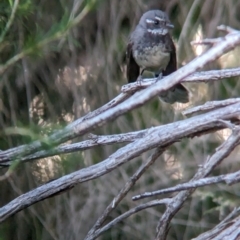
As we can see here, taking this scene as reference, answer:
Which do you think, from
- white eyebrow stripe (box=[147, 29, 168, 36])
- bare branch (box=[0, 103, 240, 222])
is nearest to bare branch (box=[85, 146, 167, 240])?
bare branch (box=[0, 103, 240, 222])

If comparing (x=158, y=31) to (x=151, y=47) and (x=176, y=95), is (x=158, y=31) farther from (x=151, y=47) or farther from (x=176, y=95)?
(x=176, y=95)

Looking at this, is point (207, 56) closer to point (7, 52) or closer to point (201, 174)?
point (201, 174)

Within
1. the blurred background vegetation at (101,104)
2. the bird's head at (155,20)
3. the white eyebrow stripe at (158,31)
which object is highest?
the bird's head at (155,20)

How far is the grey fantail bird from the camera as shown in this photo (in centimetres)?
395

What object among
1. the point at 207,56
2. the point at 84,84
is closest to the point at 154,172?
the point at 84,84

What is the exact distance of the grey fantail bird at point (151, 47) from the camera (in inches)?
155

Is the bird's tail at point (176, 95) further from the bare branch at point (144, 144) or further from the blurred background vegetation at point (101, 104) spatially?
the bare branch at point (144, 144)

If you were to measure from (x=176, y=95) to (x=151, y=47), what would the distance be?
0.54 m

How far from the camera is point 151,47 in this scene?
4129 millimetres

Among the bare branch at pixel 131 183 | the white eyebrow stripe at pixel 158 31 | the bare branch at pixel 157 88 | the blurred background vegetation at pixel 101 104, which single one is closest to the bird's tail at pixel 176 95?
the blurred background vegetation at pixel 101 104

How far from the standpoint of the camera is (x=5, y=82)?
13.6 feet

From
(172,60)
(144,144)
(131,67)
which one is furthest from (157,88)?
(131,67)

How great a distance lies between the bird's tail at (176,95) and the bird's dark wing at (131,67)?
344mm

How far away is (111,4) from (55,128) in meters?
2.39
